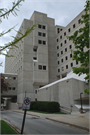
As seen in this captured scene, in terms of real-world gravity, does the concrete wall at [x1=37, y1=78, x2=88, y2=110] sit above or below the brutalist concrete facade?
below

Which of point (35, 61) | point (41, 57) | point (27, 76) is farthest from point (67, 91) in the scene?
point (41, 57)

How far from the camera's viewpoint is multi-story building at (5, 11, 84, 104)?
46.8 meters

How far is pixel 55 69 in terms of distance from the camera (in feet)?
178

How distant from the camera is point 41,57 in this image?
4966cm

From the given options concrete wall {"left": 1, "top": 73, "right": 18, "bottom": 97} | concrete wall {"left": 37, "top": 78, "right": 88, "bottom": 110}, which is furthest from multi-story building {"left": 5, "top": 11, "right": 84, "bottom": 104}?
concrete wall {"left": 37, "top": 78, "right": 88, "bottom": 110}

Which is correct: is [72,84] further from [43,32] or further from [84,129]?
[43,32]

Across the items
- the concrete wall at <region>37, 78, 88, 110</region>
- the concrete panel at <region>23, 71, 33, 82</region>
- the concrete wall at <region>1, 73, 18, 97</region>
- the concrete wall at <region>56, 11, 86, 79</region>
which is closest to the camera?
the concrete wall at <region>37, 78, 88, 110</region>

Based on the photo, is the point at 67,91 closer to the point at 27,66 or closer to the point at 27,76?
the point at 27,76

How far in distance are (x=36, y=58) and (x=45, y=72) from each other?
6526mm

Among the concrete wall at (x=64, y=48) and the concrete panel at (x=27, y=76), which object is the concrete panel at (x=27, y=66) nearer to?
the concrete panel at (x=27, y=76)

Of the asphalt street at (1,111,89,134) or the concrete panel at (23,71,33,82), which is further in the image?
the concrete panel at (23,71,33,82)

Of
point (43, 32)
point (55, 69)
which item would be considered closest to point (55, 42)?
point (43, 32)

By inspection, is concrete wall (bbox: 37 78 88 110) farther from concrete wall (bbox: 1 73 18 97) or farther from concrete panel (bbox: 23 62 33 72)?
concrete wall (bbox: 1 73 18 97)

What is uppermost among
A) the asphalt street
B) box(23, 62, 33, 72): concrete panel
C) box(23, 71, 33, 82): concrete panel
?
box(23, 62, 33, 72): concrete panel
